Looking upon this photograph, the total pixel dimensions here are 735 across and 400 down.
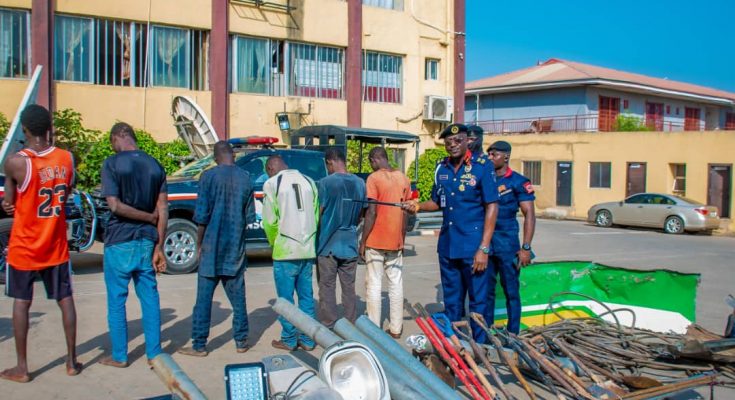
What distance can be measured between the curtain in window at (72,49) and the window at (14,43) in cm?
64

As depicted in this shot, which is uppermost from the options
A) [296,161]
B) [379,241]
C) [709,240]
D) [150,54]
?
[150,54]

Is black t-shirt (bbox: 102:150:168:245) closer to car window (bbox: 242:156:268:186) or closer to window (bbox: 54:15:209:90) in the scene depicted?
car window (bbox: 242:156:268:186)

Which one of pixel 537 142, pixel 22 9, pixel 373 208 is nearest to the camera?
pixel 373 208

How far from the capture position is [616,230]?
80.1ft

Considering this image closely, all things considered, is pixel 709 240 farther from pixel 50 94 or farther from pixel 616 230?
pixel 50 94

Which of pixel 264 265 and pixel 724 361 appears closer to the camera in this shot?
pixel 724 361

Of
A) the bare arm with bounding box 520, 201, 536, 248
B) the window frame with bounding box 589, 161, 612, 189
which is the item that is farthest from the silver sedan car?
the bare arm with bounding box 520, 201, 536, 248

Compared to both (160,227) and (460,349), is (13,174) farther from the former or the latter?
(460,349)

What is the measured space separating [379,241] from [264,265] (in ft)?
18.5

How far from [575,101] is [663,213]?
13035 millimetres

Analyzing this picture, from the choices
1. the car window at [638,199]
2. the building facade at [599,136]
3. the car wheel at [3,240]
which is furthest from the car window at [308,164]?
the building facade at [599,136]

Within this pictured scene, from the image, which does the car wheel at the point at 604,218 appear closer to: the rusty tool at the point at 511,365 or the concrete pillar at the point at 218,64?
the concrete pillar at the point at 218,64

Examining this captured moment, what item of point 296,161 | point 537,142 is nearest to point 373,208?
point 296,161

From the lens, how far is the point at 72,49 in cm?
1631
